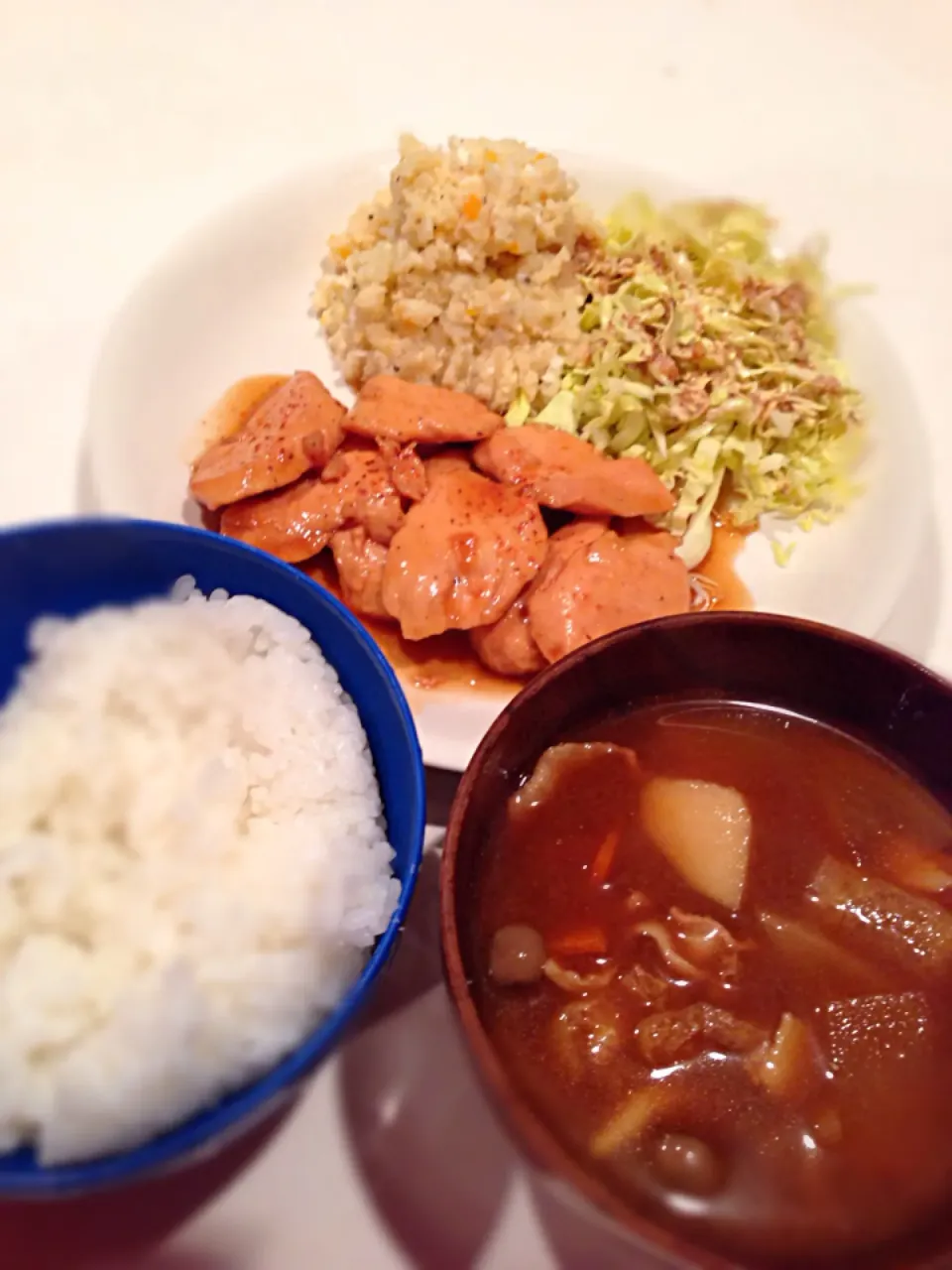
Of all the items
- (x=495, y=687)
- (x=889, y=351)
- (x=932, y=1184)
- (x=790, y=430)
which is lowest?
(x=495, y=687)

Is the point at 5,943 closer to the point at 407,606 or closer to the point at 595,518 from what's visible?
the point at 407,606

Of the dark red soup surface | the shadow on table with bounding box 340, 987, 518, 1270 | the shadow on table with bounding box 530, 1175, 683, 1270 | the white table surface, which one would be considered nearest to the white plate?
the white table surface

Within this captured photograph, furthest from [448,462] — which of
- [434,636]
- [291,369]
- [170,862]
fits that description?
[170,862]

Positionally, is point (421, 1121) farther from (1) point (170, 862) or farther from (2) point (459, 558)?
(2) point (459, 558)

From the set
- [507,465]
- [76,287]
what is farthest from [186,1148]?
[76,287]

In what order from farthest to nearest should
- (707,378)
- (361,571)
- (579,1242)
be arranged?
(707,378), (361,571), (579,1242)

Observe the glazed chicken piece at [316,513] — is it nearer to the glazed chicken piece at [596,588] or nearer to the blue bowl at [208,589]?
the glazed chicken piece at [596,588]
